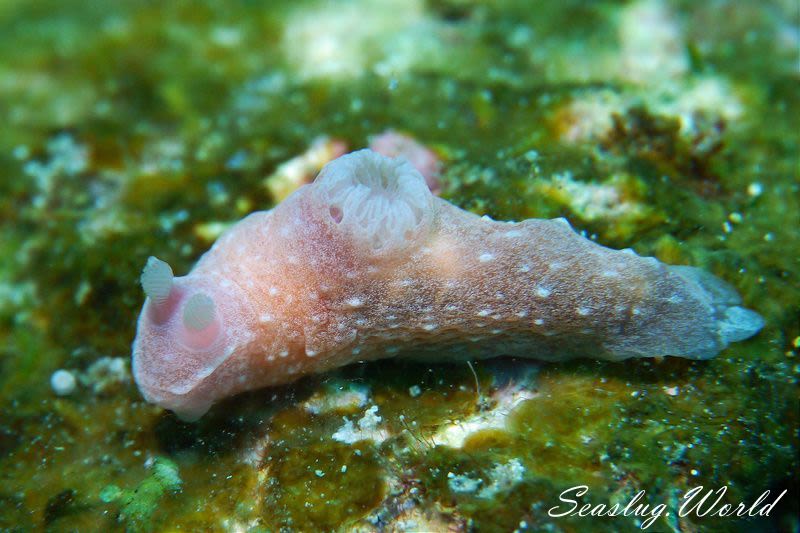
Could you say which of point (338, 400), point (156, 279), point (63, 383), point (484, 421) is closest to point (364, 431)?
point (338, 400)

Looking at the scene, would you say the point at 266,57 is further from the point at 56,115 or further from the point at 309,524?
the point at 309,524

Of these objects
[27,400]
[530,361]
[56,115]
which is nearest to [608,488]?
[530,361]

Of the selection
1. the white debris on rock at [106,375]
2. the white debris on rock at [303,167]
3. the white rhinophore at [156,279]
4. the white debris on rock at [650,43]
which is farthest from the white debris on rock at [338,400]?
the white debris on rock at [650,43]

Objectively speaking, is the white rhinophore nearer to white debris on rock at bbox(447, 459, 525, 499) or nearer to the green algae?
the green algae

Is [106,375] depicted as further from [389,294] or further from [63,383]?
[389,294]

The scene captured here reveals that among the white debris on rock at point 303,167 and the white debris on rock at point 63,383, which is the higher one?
the white debris on rock at point 303,167

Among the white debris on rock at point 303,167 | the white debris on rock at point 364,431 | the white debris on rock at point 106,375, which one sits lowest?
the white debris on rock at point 106,375

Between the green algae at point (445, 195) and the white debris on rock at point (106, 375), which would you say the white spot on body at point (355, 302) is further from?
the white debris on rock at point (106, 375)
